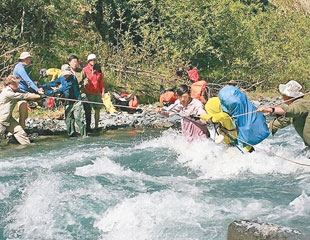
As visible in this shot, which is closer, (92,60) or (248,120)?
(248,120)

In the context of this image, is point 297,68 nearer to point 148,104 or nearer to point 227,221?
point 148,104

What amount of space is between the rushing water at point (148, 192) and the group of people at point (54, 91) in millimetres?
809

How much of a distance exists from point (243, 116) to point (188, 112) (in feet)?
3.62

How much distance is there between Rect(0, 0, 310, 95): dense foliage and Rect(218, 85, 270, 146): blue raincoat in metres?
8.82

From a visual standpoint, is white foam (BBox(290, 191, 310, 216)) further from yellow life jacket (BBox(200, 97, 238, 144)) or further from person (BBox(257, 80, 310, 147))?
yellow life jacket (BBox(200, 97, 238, 144))

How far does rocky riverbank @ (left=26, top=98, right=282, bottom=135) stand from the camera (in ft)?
36.8

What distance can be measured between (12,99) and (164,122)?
4.53 metres

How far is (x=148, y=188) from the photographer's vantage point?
6508mm

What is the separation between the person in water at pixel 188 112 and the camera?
24.2 feet

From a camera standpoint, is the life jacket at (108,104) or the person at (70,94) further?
the life jacket at (108,104)

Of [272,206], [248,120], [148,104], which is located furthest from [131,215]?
[148,104]

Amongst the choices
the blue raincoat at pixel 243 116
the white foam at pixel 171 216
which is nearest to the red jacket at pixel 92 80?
the blue raincoat at pixel 243 116

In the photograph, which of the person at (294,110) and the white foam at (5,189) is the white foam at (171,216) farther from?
the white foam at (5,189)

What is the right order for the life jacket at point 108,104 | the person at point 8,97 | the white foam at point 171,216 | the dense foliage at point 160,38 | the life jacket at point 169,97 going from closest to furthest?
the white foam at point 171,216 < the person at point 8,97 < the life jacket at point 108,104 < the life jacket at point 169,97 < the dense foliage at point 160,38
